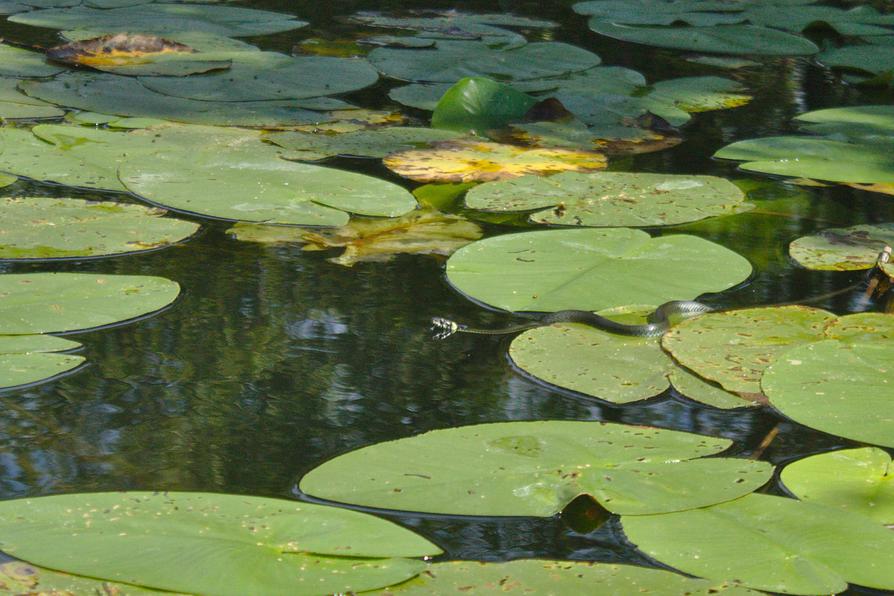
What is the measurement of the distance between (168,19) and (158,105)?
1533 millimetres

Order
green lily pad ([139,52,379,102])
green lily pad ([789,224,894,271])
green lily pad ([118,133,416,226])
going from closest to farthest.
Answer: green lily pad ([789,224,894,271]) < green lily pad ([118,133,416,226]) < green lily pad ([139,52,379,102])

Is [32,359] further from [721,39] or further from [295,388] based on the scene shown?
[721,39]

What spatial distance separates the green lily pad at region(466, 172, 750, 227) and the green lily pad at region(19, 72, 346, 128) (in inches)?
37.4

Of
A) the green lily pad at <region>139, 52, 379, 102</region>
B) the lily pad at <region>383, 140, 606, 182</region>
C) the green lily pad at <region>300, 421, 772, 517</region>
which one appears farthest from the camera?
the green lily pad at <region>139, 52, 379, 102</region>

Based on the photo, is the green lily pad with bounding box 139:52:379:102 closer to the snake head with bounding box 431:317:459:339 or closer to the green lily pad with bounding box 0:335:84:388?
the snake head with bounding box 431:317:459:339

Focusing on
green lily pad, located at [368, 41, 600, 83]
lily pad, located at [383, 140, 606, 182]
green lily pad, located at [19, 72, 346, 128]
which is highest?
green lily pad, located at [368, 41, 600, 83]

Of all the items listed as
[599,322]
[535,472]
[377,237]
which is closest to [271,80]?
[377,237]

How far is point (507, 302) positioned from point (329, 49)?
283 cm

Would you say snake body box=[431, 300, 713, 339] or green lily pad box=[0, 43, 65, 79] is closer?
snake body box=[431, 300, 713, 339]

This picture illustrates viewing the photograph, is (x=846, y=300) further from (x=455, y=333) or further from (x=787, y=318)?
(x=455, y=333)

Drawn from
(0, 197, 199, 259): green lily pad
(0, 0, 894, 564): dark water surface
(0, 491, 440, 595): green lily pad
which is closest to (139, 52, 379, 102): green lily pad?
(0, 0, 894, 564): dark water surface

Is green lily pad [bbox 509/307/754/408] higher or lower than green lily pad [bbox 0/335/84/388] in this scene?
lower

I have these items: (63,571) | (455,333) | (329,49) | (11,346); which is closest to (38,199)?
(11,346)

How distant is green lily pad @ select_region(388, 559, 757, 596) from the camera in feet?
4.56
